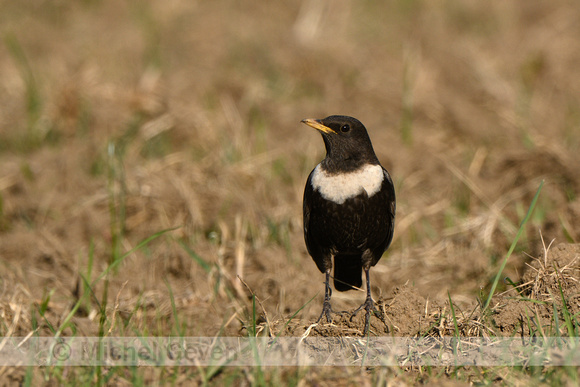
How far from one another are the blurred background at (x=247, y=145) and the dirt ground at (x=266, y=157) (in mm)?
27

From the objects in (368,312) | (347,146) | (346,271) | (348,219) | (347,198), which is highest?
(347,146)

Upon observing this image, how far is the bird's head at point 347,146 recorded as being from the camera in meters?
4.27

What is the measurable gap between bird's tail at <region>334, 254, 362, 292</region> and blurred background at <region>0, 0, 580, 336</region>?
30 centimetres

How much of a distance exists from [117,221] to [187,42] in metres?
5.07

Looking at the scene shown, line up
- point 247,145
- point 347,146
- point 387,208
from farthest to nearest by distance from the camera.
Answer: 1. point 247,145
2. point 387,208
3. point 347,146

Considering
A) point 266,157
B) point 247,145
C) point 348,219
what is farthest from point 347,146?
point 247,145

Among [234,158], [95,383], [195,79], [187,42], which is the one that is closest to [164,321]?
[95,383]

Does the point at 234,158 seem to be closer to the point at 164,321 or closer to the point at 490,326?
the point at 164,321

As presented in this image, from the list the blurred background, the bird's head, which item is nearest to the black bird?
the bird's head

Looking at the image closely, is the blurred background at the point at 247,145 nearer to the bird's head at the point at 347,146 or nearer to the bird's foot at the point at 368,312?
the bird's foot at the point at 368,312

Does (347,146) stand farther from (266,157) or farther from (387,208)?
(266,157)

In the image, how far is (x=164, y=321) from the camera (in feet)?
15.2

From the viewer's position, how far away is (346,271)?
4.77 m

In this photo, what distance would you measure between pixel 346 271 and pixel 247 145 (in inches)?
112
